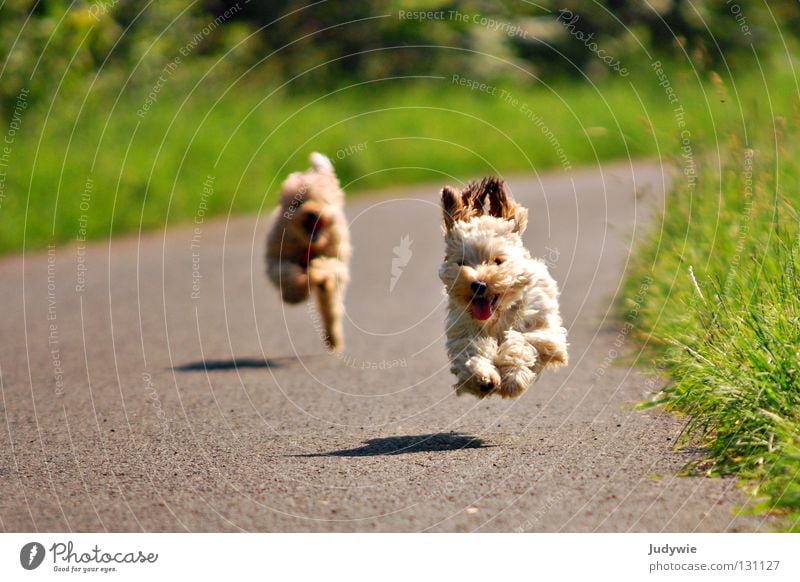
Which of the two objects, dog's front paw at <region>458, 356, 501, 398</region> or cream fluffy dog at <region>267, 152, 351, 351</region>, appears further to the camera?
cream fluffy dog at <region>267, 152, 351, 351</region>

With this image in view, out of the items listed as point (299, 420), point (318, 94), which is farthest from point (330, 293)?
point (318, 94)

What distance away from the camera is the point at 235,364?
9.95 metres

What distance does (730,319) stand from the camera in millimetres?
6426

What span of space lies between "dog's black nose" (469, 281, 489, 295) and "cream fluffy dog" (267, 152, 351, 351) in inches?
145

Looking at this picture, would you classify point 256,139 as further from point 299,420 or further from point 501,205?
point 501,205

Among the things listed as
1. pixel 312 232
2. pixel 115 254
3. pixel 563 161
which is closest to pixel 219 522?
pixel 312 232

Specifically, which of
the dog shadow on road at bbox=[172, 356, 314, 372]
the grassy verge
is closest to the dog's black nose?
the grassy verge

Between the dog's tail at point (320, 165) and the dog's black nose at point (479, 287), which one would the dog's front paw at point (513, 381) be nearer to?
the dog's black nose at point (479, 287)

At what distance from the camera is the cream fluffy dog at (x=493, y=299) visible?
672 cm

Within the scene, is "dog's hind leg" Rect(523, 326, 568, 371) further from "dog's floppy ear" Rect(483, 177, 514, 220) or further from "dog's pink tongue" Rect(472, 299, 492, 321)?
"dog's floppy ear" Rect(483, 177, 514, 220)

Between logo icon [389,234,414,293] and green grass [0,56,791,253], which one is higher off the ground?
green grass [0,56,791,253]

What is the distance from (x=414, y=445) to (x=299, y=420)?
112cm

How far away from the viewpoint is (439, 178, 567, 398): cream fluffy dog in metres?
6.72
